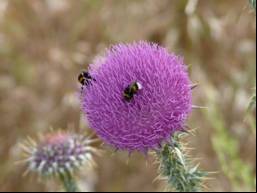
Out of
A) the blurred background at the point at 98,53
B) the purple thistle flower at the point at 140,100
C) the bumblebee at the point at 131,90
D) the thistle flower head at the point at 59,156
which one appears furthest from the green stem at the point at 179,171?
the blurred background at the point at 98,53

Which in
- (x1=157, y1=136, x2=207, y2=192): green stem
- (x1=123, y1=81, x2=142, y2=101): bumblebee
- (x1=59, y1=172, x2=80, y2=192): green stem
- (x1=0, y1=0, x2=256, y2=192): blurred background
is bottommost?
(x1=157, y1=136, x2=207, y2=192): green stem

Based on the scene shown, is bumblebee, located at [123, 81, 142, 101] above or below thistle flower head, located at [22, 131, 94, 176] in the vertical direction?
below

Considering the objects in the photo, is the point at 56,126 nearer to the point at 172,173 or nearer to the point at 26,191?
the point at 26,191

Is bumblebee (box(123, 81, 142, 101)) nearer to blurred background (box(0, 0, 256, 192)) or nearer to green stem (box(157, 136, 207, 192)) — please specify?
green stem (box(157, 136, 207, 192))

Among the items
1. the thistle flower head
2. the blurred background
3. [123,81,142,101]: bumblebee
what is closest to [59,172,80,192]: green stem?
the thistle flower head

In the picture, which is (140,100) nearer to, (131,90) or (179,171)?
(131,90)

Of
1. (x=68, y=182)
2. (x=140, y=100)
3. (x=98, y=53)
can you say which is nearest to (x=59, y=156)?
(x=68, y=182)

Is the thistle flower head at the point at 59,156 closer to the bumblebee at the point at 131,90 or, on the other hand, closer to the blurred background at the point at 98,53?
the bumblebee at the point at 131,90
